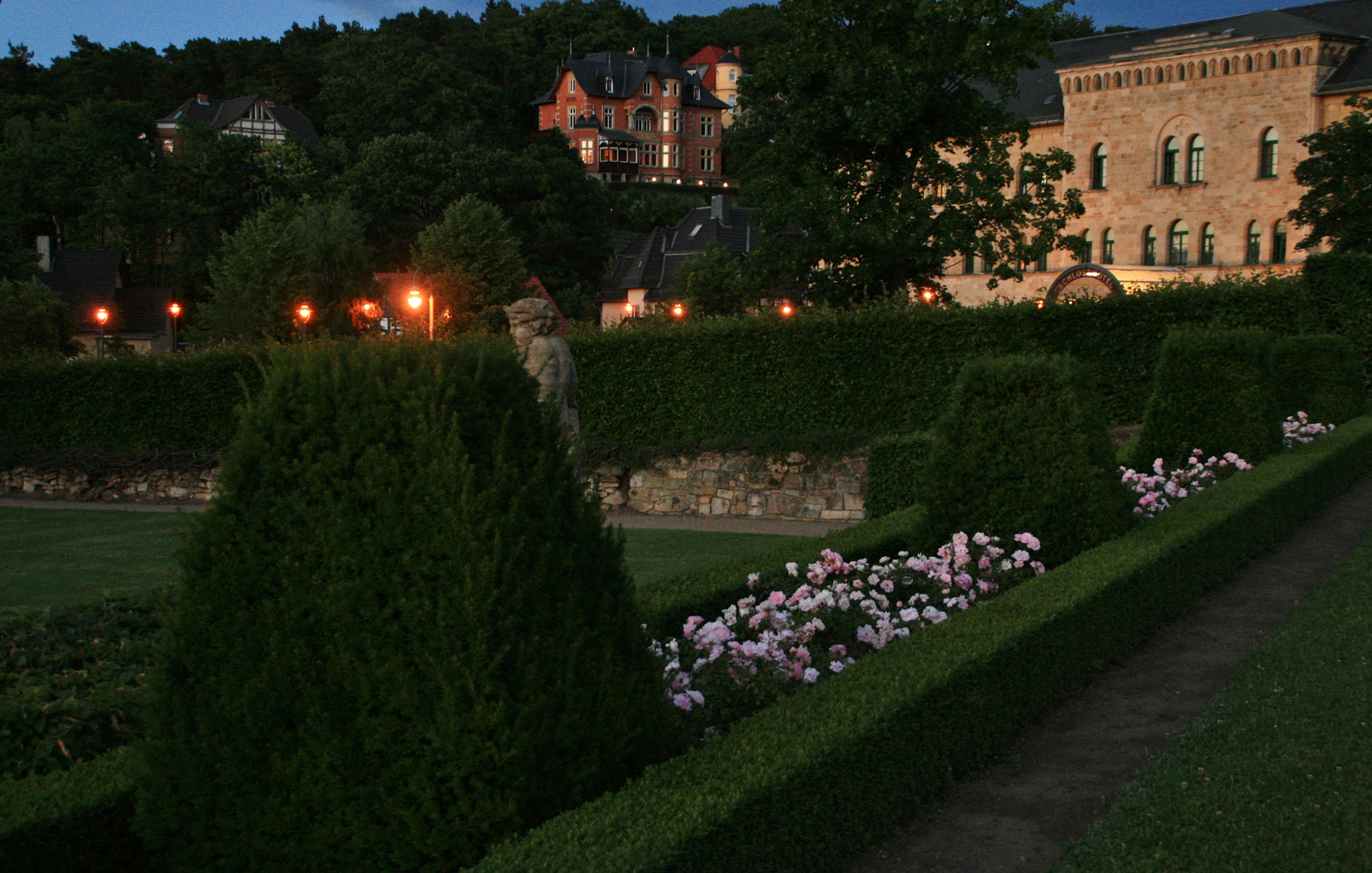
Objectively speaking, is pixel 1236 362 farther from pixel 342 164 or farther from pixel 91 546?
pixel 342 164

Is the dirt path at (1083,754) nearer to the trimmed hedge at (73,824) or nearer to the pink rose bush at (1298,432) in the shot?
the trimmed hedge at (73,824)

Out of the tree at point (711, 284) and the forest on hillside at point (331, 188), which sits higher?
the forest on hillside at point (331, 188)

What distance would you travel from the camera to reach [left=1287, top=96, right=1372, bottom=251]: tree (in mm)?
33250

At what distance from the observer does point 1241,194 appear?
55.2 m

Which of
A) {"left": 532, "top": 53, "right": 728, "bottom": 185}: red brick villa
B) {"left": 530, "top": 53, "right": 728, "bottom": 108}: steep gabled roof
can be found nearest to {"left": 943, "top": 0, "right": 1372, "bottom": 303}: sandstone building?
{"left": 532, "top": 53, "right": 728, "bottom": 185}: red brick villa

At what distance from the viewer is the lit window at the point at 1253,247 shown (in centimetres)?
5488

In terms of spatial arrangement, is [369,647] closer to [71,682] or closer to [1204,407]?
[71,682]

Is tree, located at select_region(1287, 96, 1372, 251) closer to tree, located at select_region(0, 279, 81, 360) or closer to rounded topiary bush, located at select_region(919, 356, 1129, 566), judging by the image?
rounded topiary bush, located at select_region(919, 356, 1129, 566)

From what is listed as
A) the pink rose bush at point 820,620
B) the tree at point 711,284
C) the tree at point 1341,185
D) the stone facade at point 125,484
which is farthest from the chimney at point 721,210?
the pink rose bush at point 820,620

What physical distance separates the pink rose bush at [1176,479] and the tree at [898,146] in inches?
677

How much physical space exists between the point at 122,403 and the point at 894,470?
1688cm

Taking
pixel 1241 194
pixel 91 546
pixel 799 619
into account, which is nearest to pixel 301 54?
pixel 1241 194

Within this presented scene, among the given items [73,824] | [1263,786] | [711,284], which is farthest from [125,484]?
[711,284]

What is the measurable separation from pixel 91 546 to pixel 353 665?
1353cm
